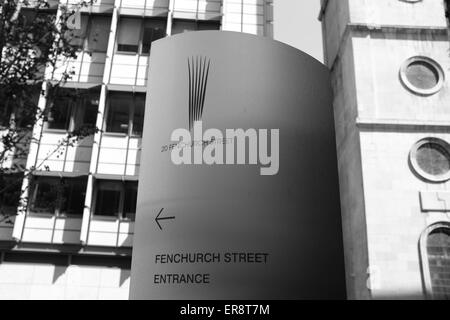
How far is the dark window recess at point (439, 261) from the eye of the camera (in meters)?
19.3

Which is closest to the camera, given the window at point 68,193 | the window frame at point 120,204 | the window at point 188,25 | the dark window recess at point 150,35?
the window at point 68,193

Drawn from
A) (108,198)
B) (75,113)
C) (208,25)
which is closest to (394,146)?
(208,25)

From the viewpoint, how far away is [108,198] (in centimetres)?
2345

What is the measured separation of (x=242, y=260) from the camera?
7391 mm

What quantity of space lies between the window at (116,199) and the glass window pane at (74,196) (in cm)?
75

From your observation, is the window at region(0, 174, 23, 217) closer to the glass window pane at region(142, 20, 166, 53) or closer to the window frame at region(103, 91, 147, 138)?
the window frame at region(103, 91, 147, 138)

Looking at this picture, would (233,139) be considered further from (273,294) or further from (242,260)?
(273,294)

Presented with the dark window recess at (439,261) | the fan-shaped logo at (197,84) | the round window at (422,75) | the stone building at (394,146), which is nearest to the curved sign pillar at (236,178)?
the fan-shaped logo at (197,84)

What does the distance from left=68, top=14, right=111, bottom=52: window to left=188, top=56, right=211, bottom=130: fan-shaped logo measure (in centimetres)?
1938

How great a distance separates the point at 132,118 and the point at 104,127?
1604 millimetres

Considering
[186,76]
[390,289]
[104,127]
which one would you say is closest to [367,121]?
[390,289]

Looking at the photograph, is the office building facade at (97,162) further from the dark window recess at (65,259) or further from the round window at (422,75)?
the round window at (422,75)

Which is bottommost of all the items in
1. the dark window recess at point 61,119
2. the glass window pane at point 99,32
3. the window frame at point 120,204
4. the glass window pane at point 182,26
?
the window frame at point 120,204

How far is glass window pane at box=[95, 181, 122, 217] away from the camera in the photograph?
2320 cm
